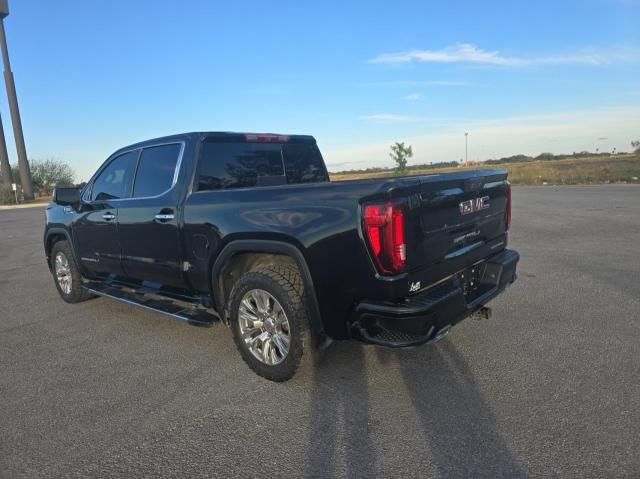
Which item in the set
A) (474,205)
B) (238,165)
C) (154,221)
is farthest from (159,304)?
(474,205)

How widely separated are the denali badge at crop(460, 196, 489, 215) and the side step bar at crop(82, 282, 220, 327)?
2174 mm

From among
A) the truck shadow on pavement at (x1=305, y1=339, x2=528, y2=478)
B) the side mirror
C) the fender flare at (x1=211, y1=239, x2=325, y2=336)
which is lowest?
the truck shadow on pavement at (x1=305, y1=339, x2=528, y2=478)

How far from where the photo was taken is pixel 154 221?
4.44 metres

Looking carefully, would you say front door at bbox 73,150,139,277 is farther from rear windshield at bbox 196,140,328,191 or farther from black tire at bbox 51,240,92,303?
rear windshield at bbox 196,140,328,191

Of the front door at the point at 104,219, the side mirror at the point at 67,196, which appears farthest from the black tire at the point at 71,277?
the side mirror at the point at 67,196

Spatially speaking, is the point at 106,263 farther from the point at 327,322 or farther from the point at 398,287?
the point at 398,287

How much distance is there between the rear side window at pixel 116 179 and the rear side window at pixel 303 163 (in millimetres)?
1554

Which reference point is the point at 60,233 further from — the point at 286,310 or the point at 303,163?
the point at 286,310

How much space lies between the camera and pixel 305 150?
207 inches

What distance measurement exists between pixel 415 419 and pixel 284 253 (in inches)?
54.7

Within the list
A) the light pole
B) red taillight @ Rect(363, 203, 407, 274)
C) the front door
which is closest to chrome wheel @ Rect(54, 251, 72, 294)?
the front door

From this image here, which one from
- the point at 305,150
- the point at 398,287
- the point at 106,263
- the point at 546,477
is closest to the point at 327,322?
the point at 398,287

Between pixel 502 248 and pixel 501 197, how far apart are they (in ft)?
1.52

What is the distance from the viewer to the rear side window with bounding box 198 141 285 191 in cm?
434
